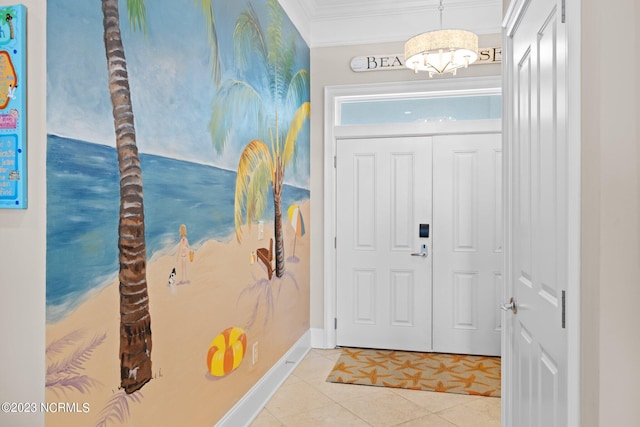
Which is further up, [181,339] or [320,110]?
[320,110]

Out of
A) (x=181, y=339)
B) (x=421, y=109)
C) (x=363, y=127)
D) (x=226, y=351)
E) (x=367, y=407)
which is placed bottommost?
(x=367, y=407)

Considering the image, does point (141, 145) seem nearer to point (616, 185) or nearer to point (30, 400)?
point (30, 400)

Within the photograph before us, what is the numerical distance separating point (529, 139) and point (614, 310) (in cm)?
95

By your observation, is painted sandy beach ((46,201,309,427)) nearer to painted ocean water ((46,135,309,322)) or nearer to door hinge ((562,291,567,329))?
painted ocean water ((46,135,309,322))

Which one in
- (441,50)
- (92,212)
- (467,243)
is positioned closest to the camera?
(92,212)

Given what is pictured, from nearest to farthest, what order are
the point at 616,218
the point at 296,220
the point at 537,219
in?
the point at 616,218 < the point at 537,219 < the point at 296,220

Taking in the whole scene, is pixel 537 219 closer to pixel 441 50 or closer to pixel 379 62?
pixel 441 50

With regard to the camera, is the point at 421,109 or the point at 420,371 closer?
the point at 420,371

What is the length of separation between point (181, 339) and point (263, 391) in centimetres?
111

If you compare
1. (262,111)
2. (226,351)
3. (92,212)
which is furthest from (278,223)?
(92,212)

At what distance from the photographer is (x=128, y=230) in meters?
1.71

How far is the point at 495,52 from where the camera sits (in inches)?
153

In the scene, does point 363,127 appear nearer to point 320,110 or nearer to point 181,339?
point 320,110

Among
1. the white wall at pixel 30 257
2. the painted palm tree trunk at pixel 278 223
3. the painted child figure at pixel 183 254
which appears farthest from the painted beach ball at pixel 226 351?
the white wall at pixel 30 257
